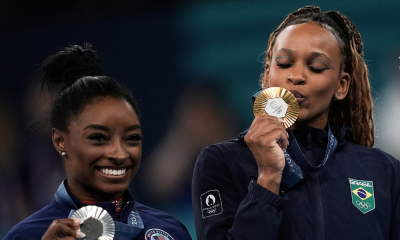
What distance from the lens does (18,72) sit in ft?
15.4

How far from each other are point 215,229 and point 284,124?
52cm

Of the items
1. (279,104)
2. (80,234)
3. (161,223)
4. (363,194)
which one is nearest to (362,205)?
(363,194)

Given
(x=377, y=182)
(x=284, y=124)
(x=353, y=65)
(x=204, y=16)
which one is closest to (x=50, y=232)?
(x=284, y=124)

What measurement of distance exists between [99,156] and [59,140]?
227 millimetres

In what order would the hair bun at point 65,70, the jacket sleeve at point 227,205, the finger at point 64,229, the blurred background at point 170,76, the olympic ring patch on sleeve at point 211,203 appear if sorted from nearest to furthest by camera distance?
the finger at point 64,229 < the jacket sleeve at point 227,205 < the olympic ring patch on sleeve at point 211,203 < the hair bun at point 65,70 < the blurred background at point 170,76

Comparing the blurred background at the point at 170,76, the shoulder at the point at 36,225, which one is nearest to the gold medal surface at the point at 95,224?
the shoulder at the point at 36,225

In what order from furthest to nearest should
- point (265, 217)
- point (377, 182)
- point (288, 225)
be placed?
point (377, 182)
point (288, 225)
point (265, 217)

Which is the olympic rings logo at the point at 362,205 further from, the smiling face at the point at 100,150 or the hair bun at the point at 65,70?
the hair bun at the point at 65,70

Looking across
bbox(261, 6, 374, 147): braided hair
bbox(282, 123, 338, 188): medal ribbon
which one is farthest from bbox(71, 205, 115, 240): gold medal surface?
bbox(261, 6, 374, 147): braided hair

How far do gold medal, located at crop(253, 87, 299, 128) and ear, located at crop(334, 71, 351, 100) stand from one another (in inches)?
15.4

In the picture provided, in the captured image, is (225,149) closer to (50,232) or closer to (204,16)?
(50,232)

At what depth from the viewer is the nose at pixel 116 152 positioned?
86.2 inches

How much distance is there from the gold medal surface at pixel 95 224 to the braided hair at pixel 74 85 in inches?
17.6

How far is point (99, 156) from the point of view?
2.18 m
